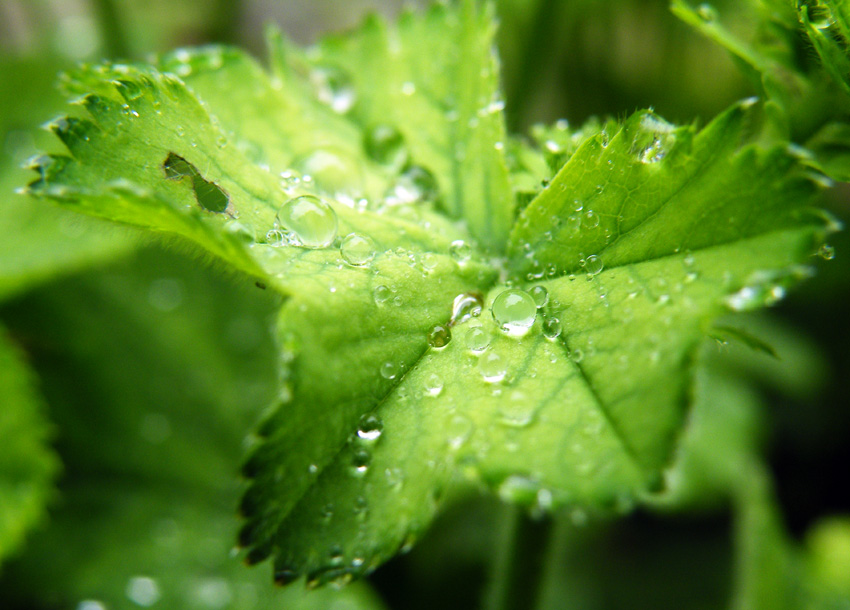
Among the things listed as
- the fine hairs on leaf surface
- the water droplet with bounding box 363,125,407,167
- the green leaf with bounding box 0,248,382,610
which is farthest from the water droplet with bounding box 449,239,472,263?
the green leaf with bounding box 0,248,382,610

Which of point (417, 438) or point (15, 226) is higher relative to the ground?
point (15, 226)

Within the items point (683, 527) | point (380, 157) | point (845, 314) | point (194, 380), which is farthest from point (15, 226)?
point (845, 314)

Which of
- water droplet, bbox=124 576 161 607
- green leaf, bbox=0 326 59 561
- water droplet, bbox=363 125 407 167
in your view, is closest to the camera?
water droplet, bbox=363 125 407 167

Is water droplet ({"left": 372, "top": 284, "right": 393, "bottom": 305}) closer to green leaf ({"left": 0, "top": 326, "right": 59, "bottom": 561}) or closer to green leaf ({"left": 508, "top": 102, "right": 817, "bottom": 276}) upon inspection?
green leaf ({"left": 508, "top": 102, "right": 817, "bottom": 276})

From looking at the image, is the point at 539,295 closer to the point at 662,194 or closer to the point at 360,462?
the point at 662,194

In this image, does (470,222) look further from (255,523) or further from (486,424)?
(255,523)

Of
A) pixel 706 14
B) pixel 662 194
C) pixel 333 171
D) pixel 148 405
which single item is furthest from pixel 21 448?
pixel 706 14
